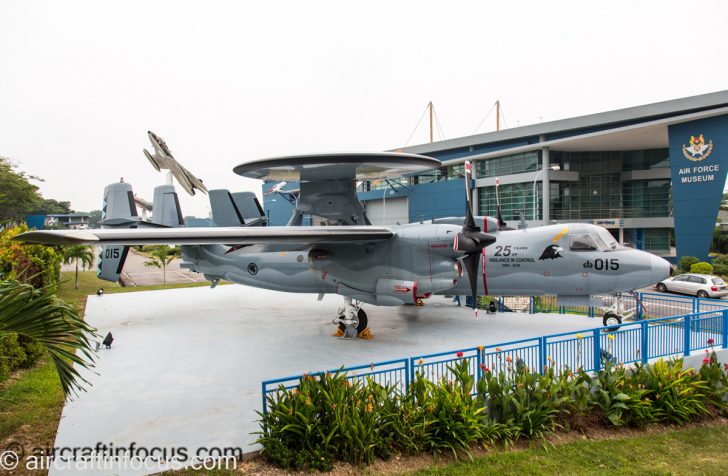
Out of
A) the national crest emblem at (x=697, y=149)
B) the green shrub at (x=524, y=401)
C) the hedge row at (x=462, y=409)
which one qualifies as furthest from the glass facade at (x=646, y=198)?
the green shrub at (x=524, y=401)

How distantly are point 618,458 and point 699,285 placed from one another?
22236 mm

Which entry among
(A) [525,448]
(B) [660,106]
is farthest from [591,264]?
(B) [660,106]

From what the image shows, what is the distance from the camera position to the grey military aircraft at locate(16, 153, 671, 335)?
12734mm

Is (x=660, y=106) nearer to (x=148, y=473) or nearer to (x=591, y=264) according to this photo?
(x=591, y=264)

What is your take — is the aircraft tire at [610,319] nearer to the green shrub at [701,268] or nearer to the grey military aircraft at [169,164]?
the green shrub at [701,268]

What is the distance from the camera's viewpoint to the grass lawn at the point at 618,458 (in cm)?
703

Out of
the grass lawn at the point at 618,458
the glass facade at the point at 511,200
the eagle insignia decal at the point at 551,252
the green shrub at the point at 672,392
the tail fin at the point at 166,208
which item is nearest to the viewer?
the grass lawn at the point at 618,458

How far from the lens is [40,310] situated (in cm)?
597

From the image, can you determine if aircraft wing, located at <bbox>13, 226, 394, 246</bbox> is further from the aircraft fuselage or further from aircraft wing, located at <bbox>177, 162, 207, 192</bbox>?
aircraft wing, located at <bbox>177, 162, 207, 192</bbox>

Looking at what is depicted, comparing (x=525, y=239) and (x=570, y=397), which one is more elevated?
(x=525, y=239)

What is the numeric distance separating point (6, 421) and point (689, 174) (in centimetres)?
4404

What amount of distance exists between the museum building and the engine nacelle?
32286 millimetres

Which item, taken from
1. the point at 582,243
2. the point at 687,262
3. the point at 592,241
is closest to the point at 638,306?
the point at 592,241

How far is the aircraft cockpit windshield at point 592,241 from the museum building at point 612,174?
28.6 m
